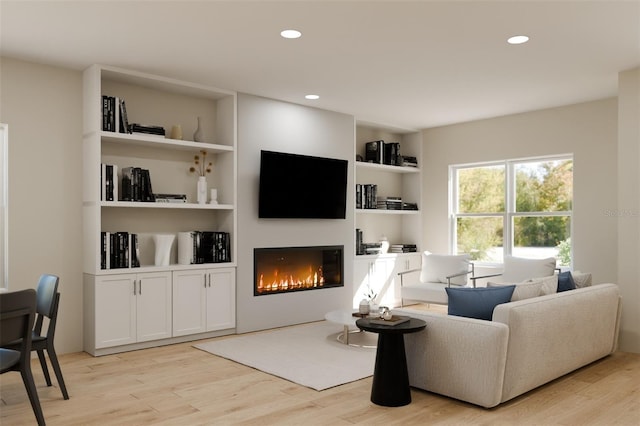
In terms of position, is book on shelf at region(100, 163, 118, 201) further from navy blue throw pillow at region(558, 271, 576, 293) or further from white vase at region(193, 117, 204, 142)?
navy blue throw pillow at region(558, 271, 576, 293)

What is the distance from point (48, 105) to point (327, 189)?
3.19 m

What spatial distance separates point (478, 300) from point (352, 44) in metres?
2.21

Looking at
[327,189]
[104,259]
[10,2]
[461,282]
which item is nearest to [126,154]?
[104,259]

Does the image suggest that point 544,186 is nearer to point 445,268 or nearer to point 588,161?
point 588,161

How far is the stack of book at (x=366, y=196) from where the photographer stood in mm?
7215

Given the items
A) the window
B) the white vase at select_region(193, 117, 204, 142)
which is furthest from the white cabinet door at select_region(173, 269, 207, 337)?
the window

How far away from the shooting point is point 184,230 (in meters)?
5.71

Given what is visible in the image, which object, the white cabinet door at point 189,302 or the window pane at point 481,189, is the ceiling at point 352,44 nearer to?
the window pane at point 481,189

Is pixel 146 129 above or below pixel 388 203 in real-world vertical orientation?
above

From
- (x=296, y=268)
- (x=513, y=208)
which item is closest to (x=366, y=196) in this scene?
(x=296, y=268)

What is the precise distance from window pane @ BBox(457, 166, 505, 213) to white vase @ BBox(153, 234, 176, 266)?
14.2ft

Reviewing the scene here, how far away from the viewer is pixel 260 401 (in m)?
3.57

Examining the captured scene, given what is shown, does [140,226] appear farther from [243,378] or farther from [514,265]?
[514,265]

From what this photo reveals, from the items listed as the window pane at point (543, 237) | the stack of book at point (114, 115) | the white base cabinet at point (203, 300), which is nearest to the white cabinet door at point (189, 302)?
the white base cabinet at point (203, 300)
